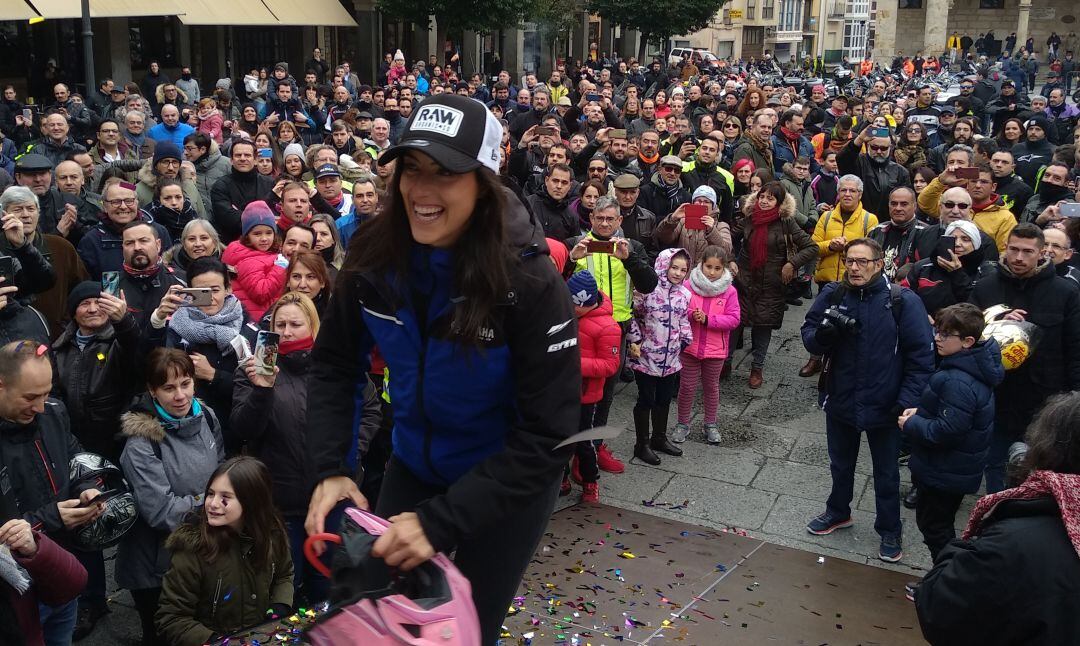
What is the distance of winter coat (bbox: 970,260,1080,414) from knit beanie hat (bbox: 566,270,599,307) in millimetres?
2392

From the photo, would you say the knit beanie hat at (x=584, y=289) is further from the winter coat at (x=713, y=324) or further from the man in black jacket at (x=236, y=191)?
the man in black jacket at (x=236, y=191)

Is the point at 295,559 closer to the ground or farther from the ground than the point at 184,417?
closer to the ground

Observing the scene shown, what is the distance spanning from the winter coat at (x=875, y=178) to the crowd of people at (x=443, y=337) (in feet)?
0.10

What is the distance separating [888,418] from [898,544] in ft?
2.44

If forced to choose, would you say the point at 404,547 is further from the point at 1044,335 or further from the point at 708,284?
the point at 708,284

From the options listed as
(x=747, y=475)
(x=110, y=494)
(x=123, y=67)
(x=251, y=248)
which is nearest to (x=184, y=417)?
(x=110, y=494)

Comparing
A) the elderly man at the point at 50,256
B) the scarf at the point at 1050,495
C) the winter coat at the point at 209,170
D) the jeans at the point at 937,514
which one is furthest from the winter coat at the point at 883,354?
the winter coat at the point at 209,170

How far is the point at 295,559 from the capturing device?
5.07 meters

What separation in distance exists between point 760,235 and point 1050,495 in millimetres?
6617

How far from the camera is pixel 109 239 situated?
6910mm

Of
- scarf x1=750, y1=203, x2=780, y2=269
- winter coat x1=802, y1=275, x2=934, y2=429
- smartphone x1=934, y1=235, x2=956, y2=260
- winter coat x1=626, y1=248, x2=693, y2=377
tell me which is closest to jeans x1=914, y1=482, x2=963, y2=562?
winter coat x1=802, y1=275, x2=934, y2=429

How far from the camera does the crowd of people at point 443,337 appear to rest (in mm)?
2518

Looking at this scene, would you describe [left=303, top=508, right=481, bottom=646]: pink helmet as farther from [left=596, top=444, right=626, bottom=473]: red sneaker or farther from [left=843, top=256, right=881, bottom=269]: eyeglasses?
[left=596, top=444, right=626, bottom=473]: red sneaker

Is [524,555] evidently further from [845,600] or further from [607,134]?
[607,134]
